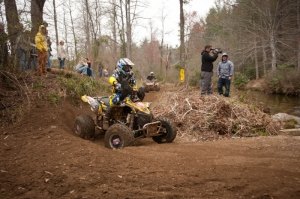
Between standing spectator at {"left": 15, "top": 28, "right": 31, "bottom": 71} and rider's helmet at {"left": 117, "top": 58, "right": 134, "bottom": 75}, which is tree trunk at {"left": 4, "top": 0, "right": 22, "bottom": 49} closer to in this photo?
standing spectator at {"left": 15, "top": 28, "right": 31, "bottom": 71}

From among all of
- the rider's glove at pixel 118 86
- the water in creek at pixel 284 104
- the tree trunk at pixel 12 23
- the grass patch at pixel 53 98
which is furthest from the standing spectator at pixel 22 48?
the water in creek at pixel 284 104

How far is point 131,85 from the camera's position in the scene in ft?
28.6

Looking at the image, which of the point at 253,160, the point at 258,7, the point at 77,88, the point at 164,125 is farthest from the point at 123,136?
the point at 258,7

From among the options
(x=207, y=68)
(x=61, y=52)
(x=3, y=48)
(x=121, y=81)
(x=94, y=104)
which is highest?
(x=61, y=52)

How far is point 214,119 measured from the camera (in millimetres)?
10273

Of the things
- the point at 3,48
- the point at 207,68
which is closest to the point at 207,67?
the point at 207,68

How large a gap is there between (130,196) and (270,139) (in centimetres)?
531

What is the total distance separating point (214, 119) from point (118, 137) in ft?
11.8

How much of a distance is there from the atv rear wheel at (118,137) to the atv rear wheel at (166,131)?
116 centimetres

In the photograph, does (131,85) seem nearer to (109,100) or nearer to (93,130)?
(109,100)

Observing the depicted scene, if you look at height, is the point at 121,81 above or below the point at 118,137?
above

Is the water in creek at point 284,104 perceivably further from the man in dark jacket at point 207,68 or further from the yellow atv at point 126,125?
the yellow atv at point 126,125

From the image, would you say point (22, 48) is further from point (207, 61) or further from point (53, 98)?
point (207, 61)

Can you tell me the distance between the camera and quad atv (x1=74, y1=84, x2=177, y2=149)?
7.80 metres
